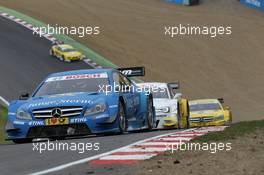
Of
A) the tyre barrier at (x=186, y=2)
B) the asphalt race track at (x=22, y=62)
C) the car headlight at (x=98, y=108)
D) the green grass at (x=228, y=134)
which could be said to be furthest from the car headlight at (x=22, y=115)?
the tyre barrier at (x=186, y=2)

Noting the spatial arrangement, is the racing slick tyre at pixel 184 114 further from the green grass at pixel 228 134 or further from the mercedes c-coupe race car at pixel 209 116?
the green grass at pixel 228 134

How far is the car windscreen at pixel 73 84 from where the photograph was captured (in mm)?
13266

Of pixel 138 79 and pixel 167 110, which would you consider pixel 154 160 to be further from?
pixel 138 79

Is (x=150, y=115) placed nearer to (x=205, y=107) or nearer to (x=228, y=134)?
(x=228, y=134)

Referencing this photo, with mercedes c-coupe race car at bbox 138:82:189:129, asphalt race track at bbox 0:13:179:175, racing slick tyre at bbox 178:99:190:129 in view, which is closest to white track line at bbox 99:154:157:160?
mercedes c-coupe race car at bbox 138:82:189:129

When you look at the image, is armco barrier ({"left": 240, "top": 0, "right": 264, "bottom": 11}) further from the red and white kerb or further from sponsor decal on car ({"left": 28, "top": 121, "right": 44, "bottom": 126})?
sponsor decal on car ({"left": 28, "top": 121, "right": 44, "bottom": 126})

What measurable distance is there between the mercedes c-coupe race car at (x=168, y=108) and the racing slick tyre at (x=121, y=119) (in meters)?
4.86

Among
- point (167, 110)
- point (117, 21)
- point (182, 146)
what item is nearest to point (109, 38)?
point (117, 21)

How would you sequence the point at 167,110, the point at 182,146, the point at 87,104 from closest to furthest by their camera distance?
the point at 182,146, the point at 87,104, the point at 167,110

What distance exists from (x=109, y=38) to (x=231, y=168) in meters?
34.7

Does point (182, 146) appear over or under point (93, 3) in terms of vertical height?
under

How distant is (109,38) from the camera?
41.8 metres

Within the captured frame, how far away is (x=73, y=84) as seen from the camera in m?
13.4

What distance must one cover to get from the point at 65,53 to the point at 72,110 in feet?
79.9
